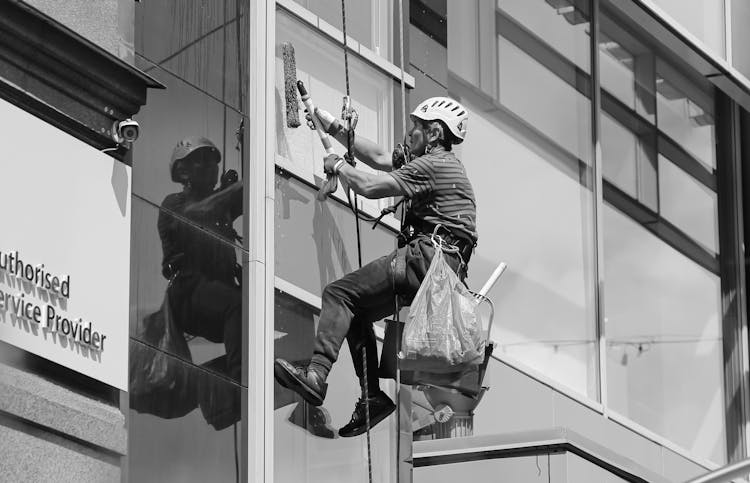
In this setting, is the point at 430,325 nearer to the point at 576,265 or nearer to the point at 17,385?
the point at 17,385

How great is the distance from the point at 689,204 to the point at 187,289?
11795mm

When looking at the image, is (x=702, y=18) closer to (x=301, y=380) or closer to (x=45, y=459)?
(x=301, y=380)

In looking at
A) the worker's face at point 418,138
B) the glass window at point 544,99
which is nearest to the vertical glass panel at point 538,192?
the glass window at point 544,99

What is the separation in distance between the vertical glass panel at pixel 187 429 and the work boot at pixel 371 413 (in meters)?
1.05

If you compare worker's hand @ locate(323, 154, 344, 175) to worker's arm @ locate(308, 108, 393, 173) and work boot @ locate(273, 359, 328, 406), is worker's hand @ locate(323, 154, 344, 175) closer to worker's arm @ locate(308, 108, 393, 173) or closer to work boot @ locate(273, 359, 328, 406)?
worker's arm @ locate(308, 108, 393, 173)

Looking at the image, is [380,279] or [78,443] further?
[380,279]

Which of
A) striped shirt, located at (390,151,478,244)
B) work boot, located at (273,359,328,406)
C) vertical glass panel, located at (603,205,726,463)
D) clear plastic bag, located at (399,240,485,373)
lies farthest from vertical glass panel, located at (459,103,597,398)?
work boot, located at (273,359,328,406)

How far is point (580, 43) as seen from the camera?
19.9 m

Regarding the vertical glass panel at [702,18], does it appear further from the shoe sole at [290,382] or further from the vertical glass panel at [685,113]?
the shoe sole at [290,382]

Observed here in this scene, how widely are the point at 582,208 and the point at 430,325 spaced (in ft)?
28.2

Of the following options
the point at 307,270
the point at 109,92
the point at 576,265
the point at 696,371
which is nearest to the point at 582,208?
the point at 576,265

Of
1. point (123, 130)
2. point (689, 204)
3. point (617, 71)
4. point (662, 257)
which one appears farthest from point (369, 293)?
point (689, 204)

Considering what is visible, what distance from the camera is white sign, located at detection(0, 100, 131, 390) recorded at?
29.9 feet

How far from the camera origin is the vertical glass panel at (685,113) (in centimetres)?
2116
